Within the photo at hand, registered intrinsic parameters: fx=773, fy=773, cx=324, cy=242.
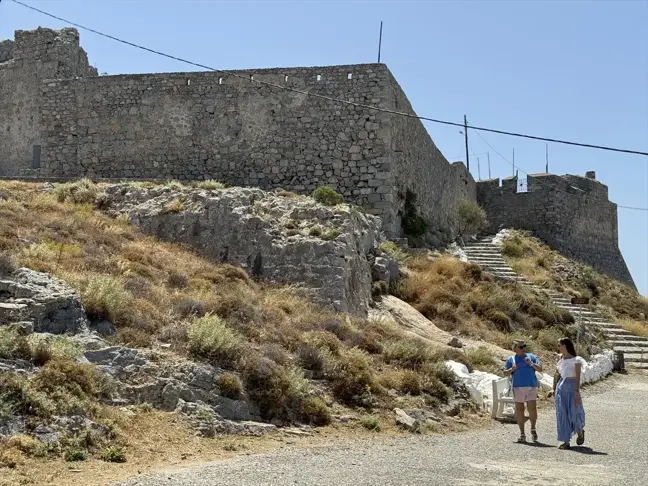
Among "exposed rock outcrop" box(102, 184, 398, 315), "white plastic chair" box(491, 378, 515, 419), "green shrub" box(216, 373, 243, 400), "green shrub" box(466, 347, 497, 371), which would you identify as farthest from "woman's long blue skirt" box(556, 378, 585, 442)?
"exposed rock outcrop" box(102, 184, 398, 315)

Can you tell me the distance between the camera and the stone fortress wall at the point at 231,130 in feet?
77.2

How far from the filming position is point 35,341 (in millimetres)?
10305

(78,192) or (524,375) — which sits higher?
(78,192)

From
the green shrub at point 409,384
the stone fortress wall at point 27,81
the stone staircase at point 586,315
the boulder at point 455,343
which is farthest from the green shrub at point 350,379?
the stone fortress wall at point 27,81

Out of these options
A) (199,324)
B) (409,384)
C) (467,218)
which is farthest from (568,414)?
(467,218)

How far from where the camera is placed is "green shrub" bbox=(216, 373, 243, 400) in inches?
442

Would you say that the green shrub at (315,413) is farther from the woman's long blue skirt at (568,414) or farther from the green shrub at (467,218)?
the green shrub at (467,218)

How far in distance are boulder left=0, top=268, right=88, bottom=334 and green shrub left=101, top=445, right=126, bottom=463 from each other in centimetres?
312

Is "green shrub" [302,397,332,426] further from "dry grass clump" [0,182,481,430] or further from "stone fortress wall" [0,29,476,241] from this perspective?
"stone fortress wall" [0,29,476,241]

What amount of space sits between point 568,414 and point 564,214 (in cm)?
2958

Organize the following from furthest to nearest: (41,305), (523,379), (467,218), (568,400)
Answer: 1. (467,218)
2. (523,379)
3. (41,305)
4. (568,400)

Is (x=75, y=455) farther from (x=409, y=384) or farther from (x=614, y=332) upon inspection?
(x=614, y=332)

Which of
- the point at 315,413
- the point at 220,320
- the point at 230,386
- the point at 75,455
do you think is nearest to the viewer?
the point at 75,455

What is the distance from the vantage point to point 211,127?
2439 centimetres
